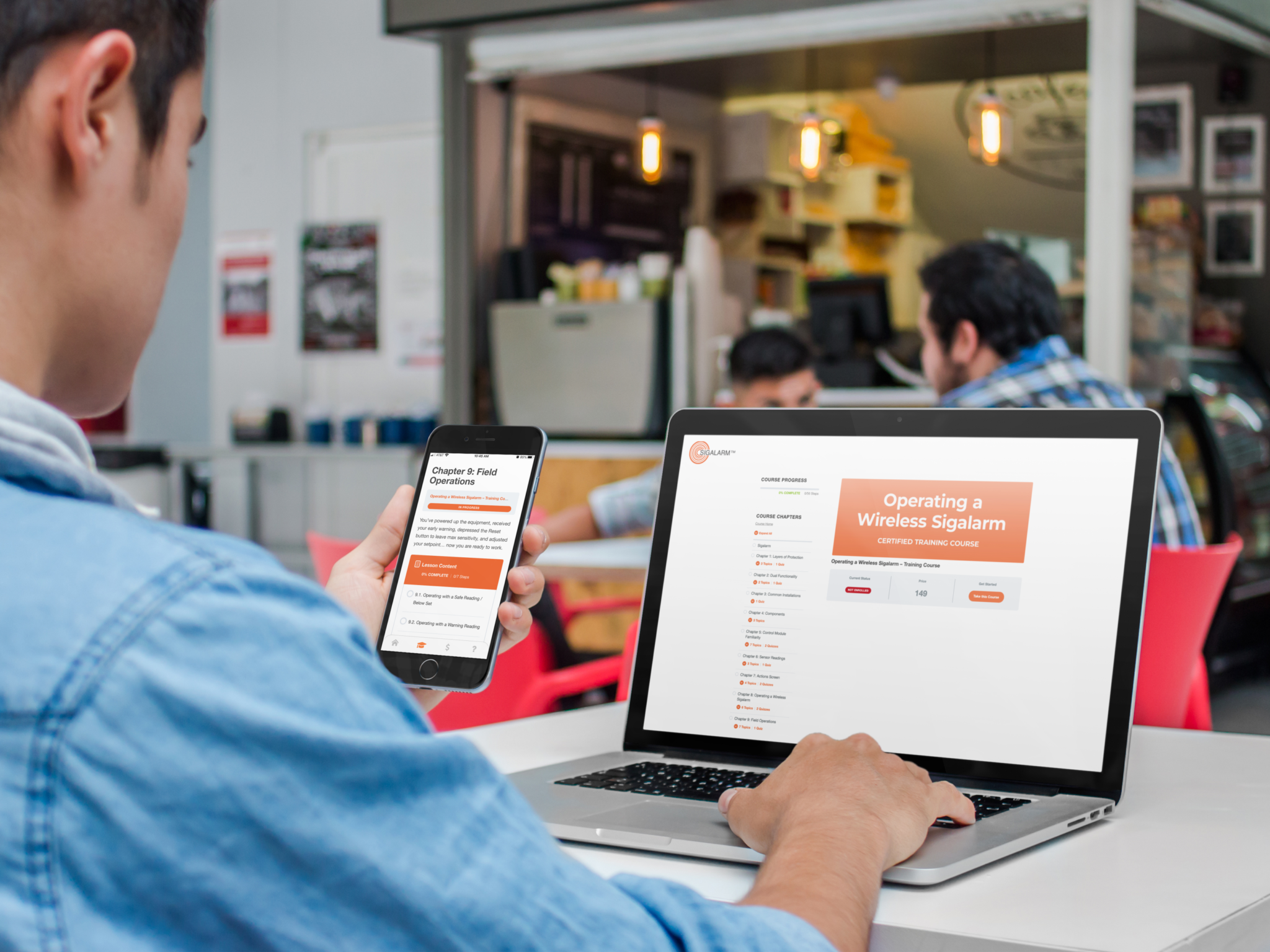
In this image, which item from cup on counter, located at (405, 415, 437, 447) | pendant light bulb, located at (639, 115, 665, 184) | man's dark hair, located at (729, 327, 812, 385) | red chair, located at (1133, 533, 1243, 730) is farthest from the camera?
cup on counter, located at (405, 415, 437, 447)

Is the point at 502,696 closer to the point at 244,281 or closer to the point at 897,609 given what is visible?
the point at 897,609

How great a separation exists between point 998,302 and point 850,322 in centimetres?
215

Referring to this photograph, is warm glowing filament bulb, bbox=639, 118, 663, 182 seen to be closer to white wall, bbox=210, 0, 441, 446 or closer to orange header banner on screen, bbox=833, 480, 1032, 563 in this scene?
white wall, bbox=210, 0, 441, 446

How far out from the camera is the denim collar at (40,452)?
19.1 inches

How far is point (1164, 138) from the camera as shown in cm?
412

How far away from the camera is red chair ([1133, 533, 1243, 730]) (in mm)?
1577

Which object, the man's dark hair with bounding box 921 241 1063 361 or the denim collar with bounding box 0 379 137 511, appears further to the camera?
the man's dark hair with bounding box 921 241 1063 361

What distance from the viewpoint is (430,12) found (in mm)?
3949

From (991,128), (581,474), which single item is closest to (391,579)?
(581,474)

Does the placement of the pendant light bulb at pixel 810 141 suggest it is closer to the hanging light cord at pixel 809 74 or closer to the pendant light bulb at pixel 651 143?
the hanging light cord at pixel 809 74

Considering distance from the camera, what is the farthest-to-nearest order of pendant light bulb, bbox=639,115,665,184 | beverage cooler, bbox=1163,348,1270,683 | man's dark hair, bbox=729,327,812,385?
1. pendant light bulb, bbox=639,115,665,184
2. beverage cooler, bbox=1163,348,1270,683
3. man's dark hair, bbox=729,327,812,385

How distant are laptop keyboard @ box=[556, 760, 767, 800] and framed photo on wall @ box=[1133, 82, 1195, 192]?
324cm

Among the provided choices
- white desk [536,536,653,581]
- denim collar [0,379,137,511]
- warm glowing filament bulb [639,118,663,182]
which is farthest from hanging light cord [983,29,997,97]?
denim collar [0,379,137,511]

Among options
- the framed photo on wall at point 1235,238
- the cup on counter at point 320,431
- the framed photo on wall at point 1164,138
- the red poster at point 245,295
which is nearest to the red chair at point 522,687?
the framed photo on wall at point 1164,138
